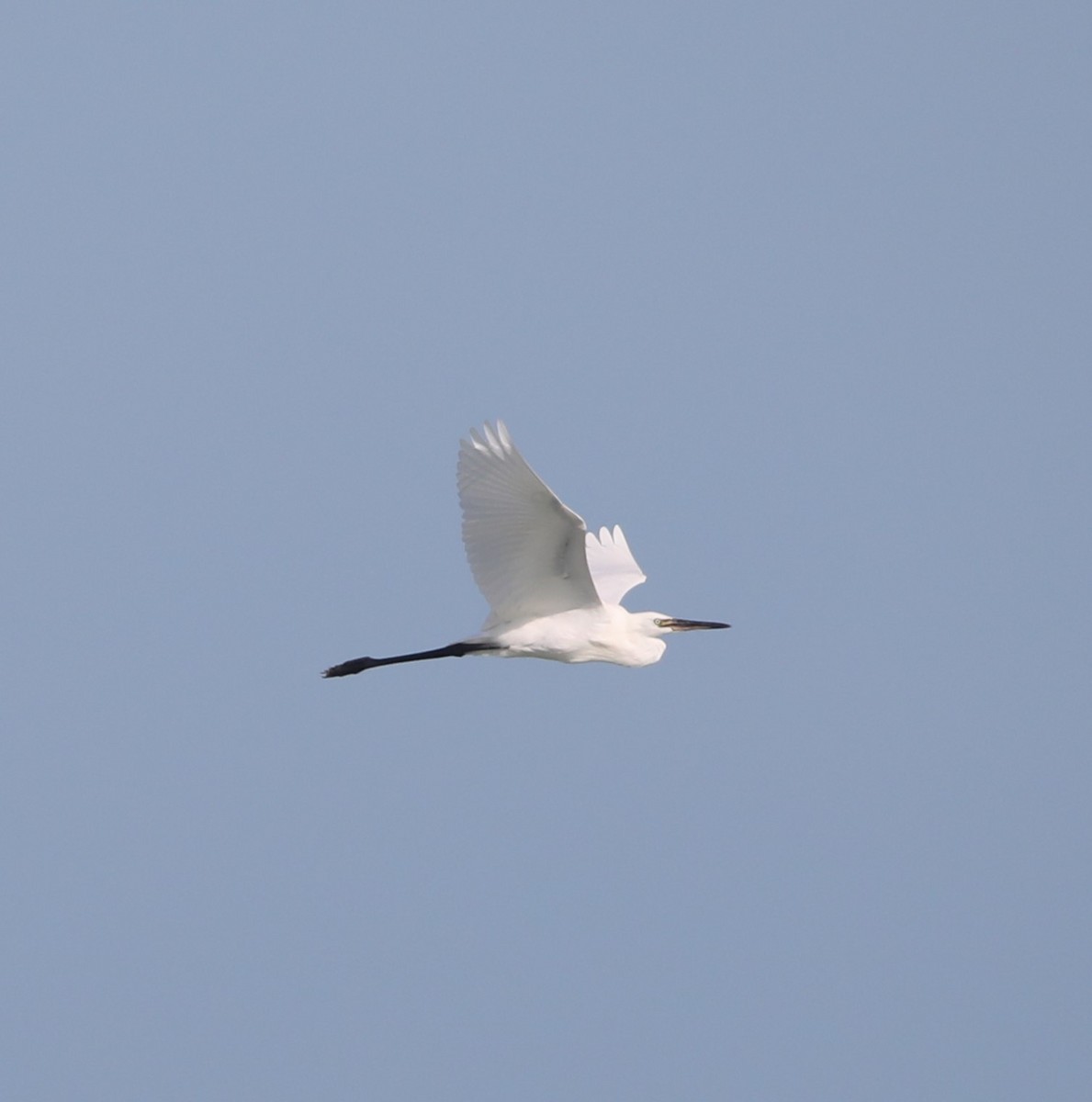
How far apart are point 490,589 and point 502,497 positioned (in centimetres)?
96

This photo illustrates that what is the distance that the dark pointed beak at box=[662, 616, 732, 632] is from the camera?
1384 centimetres

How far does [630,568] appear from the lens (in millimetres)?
14695

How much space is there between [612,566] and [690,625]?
0.94m

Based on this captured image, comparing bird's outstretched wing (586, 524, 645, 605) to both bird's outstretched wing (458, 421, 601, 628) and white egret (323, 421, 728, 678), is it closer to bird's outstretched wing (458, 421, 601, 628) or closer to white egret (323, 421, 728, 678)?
white egret (323, 421, 728, 678)

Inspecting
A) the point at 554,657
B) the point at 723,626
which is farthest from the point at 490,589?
the point at 723,626

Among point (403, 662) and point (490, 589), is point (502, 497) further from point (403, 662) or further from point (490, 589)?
point (403, 662)

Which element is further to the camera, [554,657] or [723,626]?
[723,626]

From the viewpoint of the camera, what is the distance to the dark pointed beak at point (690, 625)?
45.4 ft

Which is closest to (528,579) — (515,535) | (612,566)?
(515,535)

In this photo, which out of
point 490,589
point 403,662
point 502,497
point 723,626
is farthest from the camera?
point 723,626

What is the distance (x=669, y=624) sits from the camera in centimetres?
1381

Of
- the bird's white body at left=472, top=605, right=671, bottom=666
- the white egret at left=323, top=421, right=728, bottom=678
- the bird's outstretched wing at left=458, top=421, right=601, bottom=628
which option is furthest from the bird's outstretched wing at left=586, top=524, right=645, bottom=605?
the bird's outstretched wing at left=458, top=421, right=601, bottom=628

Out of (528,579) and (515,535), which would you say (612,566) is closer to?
(528,579)

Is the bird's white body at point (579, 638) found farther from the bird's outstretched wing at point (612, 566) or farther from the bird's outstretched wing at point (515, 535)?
the bird's outstretched wing at point (612, 566)
